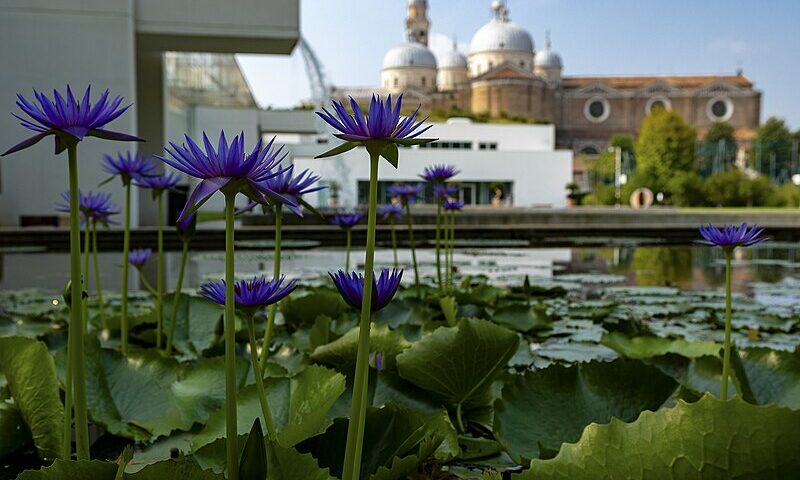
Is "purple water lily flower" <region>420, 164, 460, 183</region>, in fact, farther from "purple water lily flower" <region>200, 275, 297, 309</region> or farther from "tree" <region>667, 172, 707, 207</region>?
"tree" <region>667, 172, 707, 207</region>

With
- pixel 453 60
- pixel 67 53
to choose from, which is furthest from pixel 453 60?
pixel 67 53

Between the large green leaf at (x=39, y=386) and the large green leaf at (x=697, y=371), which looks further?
the large green leaf at (x=697, y=371)

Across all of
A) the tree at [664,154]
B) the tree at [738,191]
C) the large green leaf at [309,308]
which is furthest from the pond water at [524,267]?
the tree at [664,154]

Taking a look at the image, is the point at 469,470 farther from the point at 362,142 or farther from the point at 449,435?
the point at 362,142

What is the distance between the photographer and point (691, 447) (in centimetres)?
37

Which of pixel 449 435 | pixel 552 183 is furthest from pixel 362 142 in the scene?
pixel 552 183

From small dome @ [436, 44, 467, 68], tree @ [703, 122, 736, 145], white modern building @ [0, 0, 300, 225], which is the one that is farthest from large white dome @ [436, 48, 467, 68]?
white modern building @ [0, 0, 300, 225]

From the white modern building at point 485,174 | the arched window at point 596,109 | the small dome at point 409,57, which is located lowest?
the white modern building at point 485,174

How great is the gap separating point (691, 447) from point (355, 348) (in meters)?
0.49

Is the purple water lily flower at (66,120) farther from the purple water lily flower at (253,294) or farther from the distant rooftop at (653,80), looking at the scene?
the distant rooftop at (653,80)

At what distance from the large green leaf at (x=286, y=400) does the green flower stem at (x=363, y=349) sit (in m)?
0.18

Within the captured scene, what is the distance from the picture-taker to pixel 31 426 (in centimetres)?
62

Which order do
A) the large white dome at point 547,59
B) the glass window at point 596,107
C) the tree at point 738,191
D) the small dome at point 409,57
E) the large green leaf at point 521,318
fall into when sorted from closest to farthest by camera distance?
the large green leaf at point 521,318, the tree at point 738,191, the glass window at point 596,107, the small dome at point 409,57, the large white dome at point 547,59

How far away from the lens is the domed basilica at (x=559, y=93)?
123 ft
